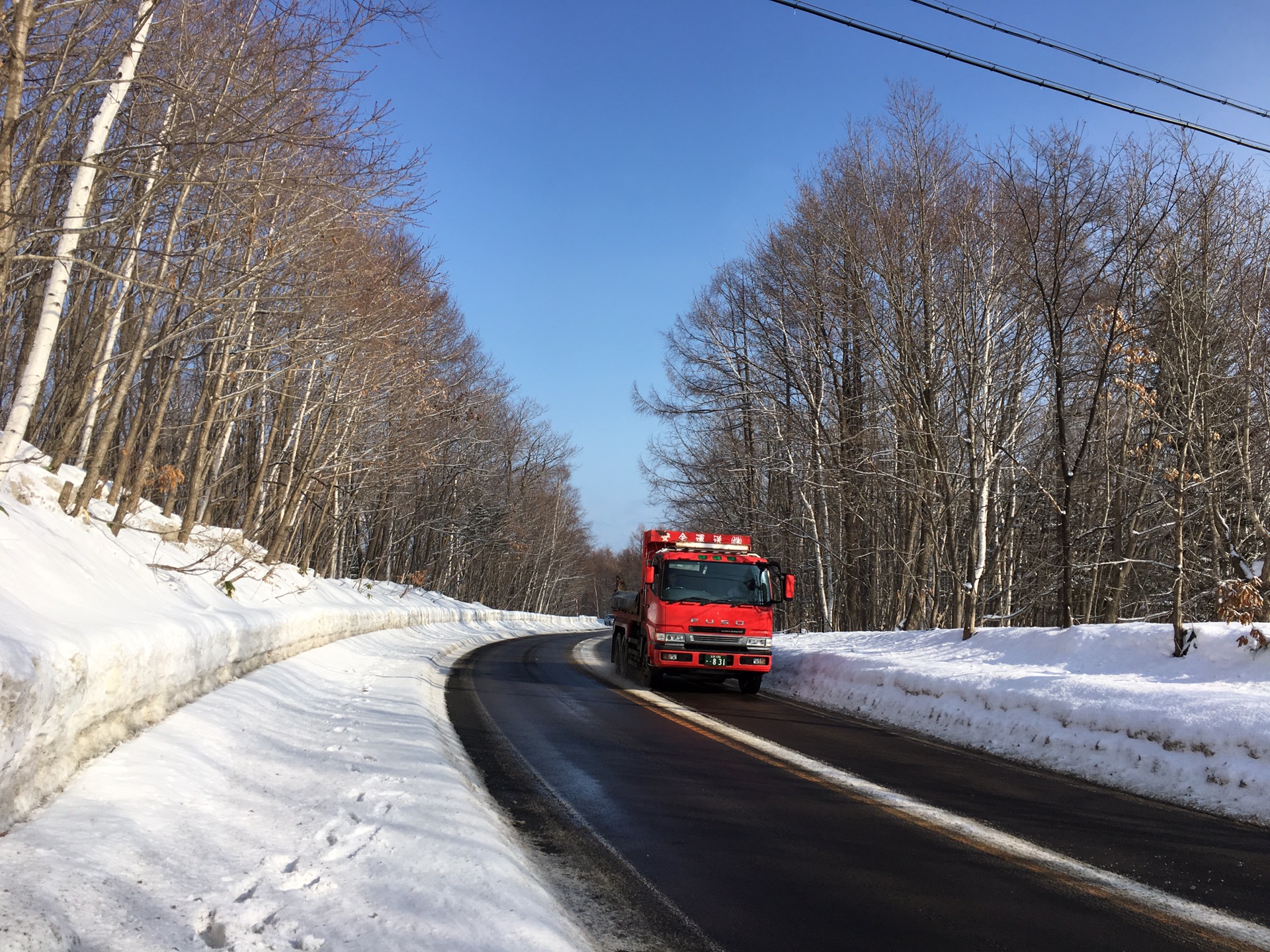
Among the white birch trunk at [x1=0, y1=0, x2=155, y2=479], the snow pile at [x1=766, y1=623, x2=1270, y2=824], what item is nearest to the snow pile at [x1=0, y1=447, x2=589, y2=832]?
the white birch trunk at [x1=0, y1=0, x2=155, y2=479]

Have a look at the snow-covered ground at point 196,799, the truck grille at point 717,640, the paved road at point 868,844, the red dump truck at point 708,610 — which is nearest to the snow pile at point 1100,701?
the paved road at point 868,844

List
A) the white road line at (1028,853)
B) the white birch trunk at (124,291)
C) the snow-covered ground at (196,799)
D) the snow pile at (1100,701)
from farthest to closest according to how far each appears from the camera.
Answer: the white birch trunk at (124,291), the snow pile at (1100,701), the white road line at (1028,853), the snow-covered ground at (196,799)

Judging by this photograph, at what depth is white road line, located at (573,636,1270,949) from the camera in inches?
162

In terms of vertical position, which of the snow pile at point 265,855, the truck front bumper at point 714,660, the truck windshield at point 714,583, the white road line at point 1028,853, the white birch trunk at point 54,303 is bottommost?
the snow pile at point 265,855

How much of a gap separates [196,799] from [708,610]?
10.8m

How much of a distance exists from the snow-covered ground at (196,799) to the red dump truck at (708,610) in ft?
21.1

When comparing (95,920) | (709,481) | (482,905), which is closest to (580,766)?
(482,905)

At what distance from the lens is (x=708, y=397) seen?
1069 inches

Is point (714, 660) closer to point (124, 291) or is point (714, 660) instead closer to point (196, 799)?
point (196, 799)

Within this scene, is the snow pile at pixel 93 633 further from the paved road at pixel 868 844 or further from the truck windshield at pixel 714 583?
the truck windshield at pixel 714 583

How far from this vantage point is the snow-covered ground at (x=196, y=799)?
339 cm

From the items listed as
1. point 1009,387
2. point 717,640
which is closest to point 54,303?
point 717,640

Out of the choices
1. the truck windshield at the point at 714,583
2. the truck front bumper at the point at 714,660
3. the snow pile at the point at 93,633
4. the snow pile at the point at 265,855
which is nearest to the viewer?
the snow pile at the point at 265,855

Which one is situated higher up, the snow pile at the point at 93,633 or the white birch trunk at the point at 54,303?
the white birch trunk at the point at 54,303
